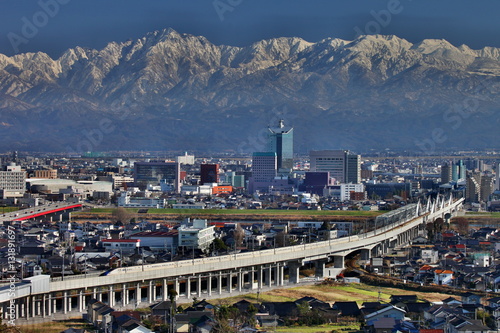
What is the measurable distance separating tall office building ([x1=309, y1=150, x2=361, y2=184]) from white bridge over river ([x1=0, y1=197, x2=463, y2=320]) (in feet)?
161

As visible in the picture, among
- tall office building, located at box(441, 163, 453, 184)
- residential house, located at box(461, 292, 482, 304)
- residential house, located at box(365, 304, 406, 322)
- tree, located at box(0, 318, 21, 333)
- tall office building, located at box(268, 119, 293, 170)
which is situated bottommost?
residential house, located at box(461, 292, 482, 304)

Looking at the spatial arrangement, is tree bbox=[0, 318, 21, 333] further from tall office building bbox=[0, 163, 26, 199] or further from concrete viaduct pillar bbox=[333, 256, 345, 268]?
tall office building bbox=[0, 163, 26, 199]

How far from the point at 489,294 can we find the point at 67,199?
38538mm

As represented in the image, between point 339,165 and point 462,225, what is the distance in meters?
40.4

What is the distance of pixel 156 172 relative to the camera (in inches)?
3300

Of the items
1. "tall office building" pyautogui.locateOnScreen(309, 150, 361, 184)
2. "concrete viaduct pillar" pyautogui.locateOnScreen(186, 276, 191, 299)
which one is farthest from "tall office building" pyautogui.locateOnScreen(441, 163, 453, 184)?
"concrete viaduct pillar" pyautogui.locateOnScreen(186, 276, 191, 299)

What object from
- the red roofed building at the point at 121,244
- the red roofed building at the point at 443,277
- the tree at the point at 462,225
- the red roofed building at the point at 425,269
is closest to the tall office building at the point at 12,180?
the tree at the point at 462,225

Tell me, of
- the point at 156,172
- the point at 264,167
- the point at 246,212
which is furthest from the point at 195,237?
the point at 264,167

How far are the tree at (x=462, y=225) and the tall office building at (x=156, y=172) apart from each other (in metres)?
35.2

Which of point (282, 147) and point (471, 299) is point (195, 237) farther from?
point (282, 147)

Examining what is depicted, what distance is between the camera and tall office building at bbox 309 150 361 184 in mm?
83938

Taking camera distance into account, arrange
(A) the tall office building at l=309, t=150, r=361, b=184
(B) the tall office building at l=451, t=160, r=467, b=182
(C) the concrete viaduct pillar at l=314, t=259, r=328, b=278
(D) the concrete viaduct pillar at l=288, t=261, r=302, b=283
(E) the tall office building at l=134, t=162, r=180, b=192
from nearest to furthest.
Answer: (D) the concrete viaduct pillar at l=288, t=261, r=302, b=283 → (C) the concrete viaduct pillar at l=314, t=259, r=328, b=278 → (B) the tall office building at l=451, t=160, r=467, b=182 → (E) the tall office building at l=134, t=162, r=180, b=192 → (A) the tall office building at l=309, t=150, r=361, b=184

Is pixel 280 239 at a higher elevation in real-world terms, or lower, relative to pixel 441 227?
higher

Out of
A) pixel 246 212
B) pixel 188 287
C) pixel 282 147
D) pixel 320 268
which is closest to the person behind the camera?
pixel 188 287
